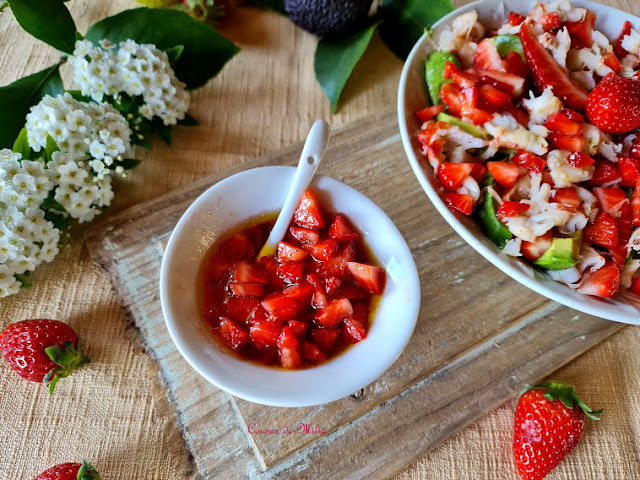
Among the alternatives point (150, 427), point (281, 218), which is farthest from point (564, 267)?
point (150, 427)

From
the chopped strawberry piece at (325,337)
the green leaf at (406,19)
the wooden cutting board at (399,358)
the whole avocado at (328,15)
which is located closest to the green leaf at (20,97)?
the wooden cutting board at (399,358)

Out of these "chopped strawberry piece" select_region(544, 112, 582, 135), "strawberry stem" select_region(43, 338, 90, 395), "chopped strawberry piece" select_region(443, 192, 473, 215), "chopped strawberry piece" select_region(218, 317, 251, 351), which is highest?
"chopped strawberry piece" select_region(544, 112, 582, 135)

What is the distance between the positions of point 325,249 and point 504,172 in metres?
0.47

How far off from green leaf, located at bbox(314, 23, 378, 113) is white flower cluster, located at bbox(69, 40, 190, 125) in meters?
0.48

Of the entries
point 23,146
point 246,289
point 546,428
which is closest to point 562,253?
point 546,428

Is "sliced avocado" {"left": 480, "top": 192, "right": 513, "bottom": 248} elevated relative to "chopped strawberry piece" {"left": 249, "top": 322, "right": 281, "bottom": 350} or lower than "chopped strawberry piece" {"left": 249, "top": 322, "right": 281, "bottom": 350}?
elevated

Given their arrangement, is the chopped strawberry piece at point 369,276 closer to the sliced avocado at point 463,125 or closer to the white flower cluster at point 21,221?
the sliced avocado at point 463,125

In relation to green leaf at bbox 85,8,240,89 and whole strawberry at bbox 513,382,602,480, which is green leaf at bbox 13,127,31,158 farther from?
whole strawberry at bbox 513,382,602,480

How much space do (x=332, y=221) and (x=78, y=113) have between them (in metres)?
0.69

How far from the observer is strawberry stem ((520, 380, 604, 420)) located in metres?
1.19

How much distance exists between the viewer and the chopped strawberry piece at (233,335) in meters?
1.12

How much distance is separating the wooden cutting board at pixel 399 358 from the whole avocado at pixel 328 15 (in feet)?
1.33

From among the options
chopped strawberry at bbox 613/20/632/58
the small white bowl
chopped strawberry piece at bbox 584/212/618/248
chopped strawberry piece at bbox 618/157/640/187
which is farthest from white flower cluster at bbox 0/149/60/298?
chopped strawberry at bbox 613/20/632/58

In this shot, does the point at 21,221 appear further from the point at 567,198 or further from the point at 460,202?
the point at 567,198
